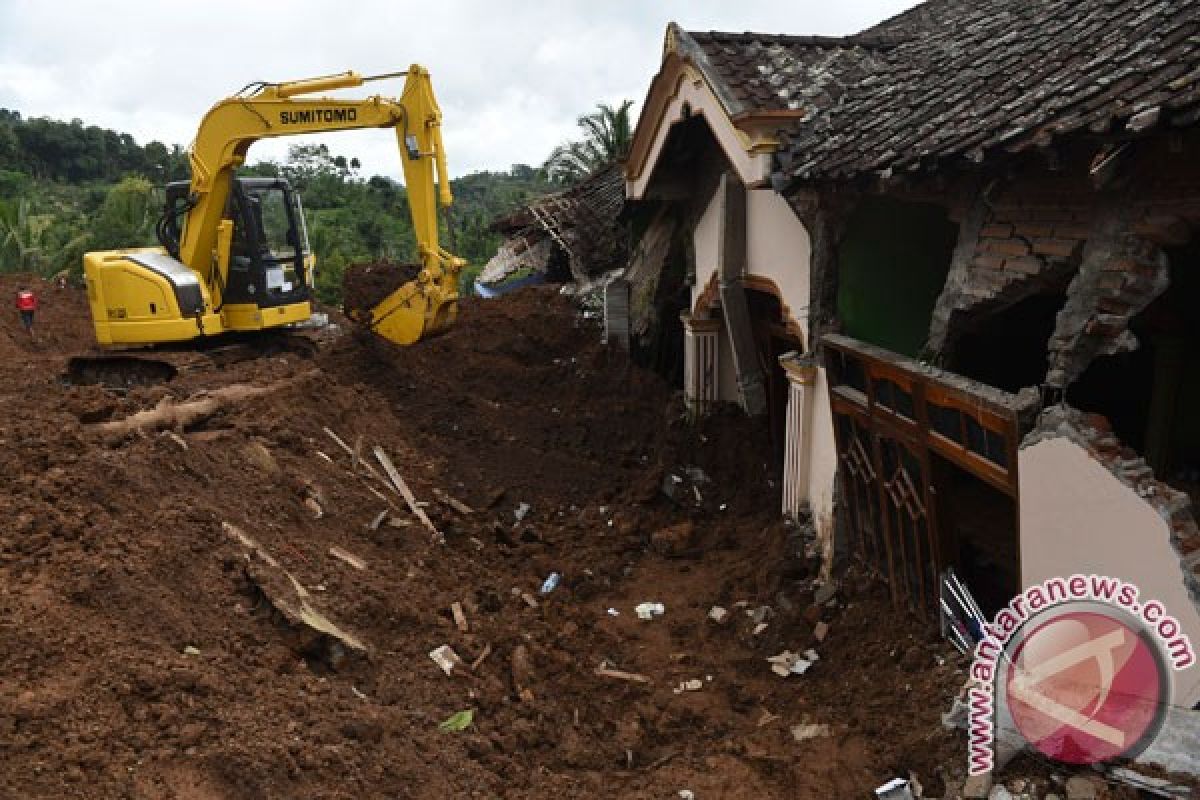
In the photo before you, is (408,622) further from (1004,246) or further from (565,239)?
(565,239)

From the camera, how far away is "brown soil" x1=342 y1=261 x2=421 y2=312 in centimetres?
1511

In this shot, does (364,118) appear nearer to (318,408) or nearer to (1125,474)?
(318,408)

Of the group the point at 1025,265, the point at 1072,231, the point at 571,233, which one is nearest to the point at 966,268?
the point at 1025,265

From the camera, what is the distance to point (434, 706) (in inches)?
254

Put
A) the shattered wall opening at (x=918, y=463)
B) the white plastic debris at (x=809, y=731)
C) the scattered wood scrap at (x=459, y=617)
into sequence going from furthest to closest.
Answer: the scattered wood scrap at (x=459, y=617) → the white plastic debris at (x=809, y=731) → the shattered wall opening at (x=918, y=463)

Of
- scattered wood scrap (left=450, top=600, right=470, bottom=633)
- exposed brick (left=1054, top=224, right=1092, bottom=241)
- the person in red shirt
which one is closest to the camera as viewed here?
exposed brick (left=1054, top=224, right=1092, bottom=241)

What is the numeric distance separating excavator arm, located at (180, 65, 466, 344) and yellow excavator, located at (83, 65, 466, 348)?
0.05 ft

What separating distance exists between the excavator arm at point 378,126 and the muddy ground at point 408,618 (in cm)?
171

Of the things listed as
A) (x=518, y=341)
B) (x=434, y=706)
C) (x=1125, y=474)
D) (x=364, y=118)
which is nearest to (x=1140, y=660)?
(x=1125, y=474)

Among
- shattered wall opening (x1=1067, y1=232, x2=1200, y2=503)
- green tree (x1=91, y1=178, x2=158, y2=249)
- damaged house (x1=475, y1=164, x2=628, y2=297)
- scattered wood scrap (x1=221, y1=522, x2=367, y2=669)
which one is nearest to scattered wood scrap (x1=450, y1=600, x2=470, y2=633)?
scattered wood scrap (x1=221, y1=522, x2=367, y2=669)

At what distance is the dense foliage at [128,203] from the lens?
25.4 metres

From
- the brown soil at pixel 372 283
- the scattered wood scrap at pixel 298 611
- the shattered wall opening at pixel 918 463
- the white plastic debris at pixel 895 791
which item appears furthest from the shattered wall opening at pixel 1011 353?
the brown soil at pixel 372 283

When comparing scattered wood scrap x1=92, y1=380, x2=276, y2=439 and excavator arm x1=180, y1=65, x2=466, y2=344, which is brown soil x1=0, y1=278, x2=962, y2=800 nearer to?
scattered wood scrap x1=92, y1=380, x2=276, y2=439

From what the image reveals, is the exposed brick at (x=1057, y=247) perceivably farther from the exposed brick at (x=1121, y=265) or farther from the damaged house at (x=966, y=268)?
the exposed brick at (x=1121, y=265)
